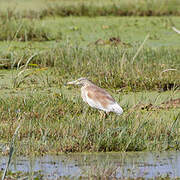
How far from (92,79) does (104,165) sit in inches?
142

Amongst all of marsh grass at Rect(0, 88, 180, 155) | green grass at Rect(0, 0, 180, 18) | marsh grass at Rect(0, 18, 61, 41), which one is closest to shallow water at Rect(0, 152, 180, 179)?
marsh grass at Rect(0, 88, 180, 155)

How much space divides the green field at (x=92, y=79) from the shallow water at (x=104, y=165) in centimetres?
→ 12

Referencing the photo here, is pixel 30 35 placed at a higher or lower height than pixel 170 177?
lower

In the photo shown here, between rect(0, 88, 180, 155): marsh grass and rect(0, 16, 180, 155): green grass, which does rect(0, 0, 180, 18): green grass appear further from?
rect(0, 88, 180, 155): marsh grass

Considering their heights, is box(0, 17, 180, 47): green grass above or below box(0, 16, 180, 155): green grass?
below

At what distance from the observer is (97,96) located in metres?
5.96

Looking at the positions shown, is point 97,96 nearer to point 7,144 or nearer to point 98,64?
point 7,144

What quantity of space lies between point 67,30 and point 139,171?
8169 mm

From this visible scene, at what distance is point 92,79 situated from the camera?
26.6 ft

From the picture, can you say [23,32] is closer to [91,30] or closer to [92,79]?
[91,30]

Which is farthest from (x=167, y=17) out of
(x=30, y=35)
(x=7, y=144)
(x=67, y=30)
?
(x=7, y=144)

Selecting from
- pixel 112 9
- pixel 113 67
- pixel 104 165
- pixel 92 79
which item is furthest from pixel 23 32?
pixel 104 165

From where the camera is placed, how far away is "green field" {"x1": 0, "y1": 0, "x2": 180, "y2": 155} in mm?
5262

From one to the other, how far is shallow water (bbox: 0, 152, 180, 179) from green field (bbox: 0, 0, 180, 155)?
Result: 0.12 metres
